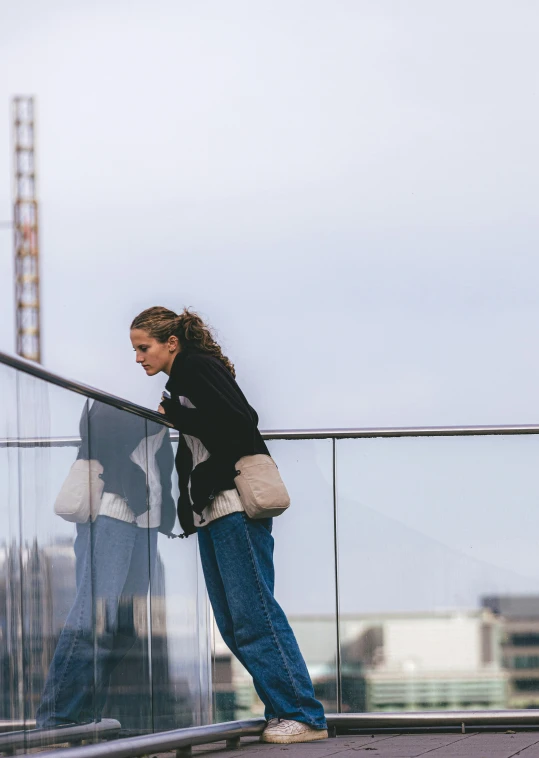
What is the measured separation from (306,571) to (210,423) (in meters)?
1.22

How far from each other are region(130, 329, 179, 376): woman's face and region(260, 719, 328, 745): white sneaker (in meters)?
1.31

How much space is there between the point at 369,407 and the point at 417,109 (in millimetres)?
11608

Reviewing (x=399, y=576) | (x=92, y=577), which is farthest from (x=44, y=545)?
(x=399, y=576)

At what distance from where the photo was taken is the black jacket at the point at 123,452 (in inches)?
162

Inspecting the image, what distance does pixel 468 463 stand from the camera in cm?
589

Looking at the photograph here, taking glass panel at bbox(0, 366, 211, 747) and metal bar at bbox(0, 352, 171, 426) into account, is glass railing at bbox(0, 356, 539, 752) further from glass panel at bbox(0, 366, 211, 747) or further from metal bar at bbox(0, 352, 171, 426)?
metal bar at bbox(0, 352, 171, 426)

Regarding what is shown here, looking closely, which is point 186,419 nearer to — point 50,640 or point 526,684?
point 50,640

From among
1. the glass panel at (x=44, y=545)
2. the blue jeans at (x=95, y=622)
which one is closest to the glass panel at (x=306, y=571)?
the blue jeans at (x=95, y=622)

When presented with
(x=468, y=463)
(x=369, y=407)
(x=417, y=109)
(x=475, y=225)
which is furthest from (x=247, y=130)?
(x=468, y=463)

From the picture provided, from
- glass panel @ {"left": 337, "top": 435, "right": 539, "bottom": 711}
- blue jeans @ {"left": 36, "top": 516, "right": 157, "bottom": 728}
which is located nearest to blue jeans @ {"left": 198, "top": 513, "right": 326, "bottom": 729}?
blue jeans @ {"left": 36, "top": 516, "right": 157, "bottom": 728}

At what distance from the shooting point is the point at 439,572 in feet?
19.0

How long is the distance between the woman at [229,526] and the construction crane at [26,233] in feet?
160

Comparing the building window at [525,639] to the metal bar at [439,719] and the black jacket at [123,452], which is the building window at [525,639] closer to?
the metal bar at [439,719]

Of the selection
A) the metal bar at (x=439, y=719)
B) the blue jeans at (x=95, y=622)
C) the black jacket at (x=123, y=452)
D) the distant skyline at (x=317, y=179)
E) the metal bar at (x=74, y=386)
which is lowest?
the metal bar at (x=439, y=719)
